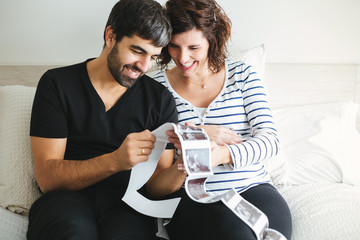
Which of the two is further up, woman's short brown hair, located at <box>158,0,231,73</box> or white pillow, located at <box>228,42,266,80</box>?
woman's short brown hair, located at <box>158,0,231,73</box>

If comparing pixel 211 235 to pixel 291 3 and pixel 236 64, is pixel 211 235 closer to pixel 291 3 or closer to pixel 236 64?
pixel 236 64

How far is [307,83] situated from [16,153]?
5.60 ft

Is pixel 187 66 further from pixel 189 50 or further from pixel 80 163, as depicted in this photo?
pixel 80 163

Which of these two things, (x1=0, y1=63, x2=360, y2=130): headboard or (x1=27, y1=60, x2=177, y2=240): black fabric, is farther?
(x1=0, y1=63, x2=360, y2=130): headboard

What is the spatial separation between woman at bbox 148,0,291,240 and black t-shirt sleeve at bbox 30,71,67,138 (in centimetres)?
45

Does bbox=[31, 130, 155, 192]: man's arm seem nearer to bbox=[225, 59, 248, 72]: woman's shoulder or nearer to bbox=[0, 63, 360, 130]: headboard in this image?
bbox=[225, 59, 248, 72]: woman's shoulder

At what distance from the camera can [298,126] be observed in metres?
2.11

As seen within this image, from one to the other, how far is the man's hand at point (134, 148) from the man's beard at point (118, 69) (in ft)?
0.91

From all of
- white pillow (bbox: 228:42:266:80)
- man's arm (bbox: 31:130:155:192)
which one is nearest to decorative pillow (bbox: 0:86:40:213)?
man's arm (bbox: 31:130:155:192)

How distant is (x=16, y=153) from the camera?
1.62 meters

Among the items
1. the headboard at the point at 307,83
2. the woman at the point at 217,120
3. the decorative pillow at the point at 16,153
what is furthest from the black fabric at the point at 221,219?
the headboard at the point at 307,83

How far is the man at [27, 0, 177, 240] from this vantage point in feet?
4.34

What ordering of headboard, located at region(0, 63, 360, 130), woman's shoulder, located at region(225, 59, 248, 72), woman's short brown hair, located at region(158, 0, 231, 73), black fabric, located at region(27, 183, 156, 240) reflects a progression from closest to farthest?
1. black fabric, located at region(27, 183, 156, 240)
2. woman's short brown hair, located at region(158, 0, 231, 73)
3. woman's shoulder, located at region(225, 59, 248, 72)
4. headboard, located at region(0, 63, 360, 130)

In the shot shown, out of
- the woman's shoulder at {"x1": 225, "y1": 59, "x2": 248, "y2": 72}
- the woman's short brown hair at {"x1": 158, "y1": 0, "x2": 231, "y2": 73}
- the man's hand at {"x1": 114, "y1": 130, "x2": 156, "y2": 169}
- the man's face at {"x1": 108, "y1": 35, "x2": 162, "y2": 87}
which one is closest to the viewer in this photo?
the man's hand at {"x1": 114, "y1": 130, "x2": 156, "y2": 169}
